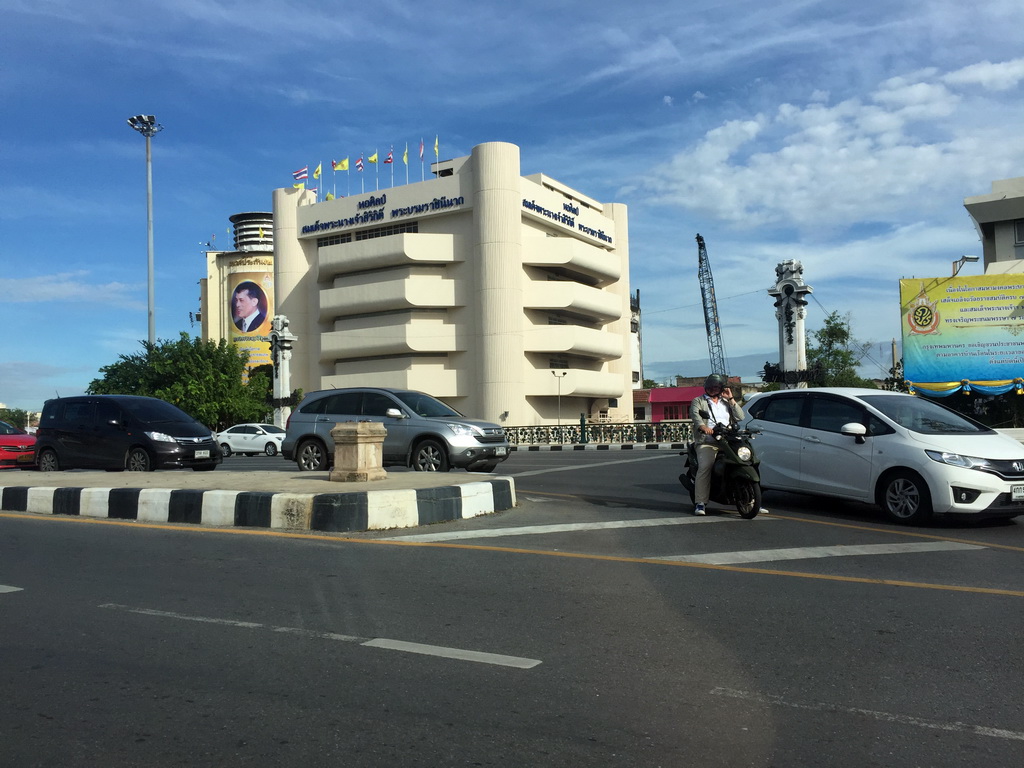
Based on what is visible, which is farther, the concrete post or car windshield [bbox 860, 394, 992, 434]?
the concrete post

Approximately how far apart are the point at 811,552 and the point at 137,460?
41.1 feet

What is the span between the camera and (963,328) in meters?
36.0

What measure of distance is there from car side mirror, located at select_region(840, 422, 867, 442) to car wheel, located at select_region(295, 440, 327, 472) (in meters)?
9.66

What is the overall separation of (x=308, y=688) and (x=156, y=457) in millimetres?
12877

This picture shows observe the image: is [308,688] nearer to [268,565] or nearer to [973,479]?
[268,565]

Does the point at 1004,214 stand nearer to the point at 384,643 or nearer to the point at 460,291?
the point at 460,291

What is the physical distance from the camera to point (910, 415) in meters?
9.96

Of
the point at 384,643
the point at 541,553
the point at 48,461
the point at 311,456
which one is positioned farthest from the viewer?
the point at 48,461

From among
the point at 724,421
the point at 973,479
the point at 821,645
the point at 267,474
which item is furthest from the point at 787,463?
the point at 267,474

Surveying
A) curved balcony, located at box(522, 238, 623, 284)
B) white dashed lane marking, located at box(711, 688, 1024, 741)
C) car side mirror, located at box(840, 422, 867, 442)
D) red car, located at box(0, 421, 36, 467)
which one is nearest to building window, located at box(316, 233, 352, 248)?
curved balcony, located at box(522, 238, 623, 284)

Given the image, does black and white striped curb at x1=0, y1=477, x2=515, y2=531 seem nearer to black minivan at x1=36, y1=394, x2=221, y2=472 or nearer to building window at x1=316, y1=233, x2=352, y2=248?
black minivan at x1=36, y1=394, x2=221, y2=472

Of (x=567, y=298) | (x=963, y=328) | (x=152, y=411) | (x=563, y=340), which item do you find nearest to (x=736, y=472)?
(x=152, y=411)

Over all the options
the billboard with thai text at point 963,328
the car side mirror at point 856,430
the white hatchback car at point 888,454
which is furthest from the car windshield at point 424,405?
the billboard with thai text at point 963,328

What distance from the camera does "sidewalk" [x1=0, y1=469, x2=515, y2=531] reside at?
29.7ft
